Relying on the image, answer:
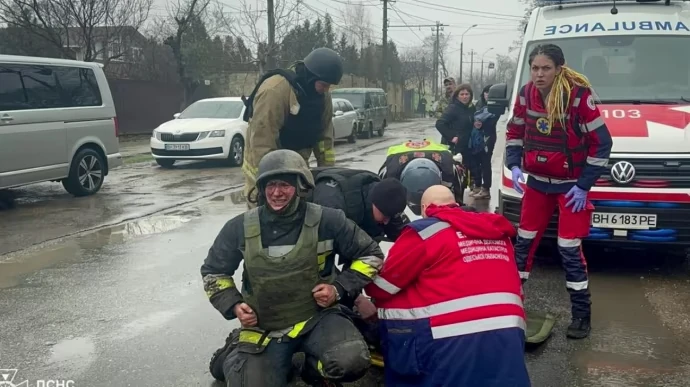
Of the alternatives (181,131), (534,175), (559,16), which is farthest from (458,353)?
(181,131)

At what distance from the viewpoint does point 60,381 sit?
395cm

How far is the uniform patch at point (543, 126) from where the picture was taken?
4.52 meters

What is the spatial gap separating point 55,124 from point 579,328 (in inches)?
321

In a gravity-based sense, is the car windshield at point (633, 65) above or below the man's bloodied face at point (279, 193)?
above

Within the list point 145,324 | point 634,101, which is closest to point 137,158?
point 145,324

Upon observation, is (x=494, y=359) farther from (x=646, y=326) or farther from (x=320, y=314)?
(x=646, y=326)

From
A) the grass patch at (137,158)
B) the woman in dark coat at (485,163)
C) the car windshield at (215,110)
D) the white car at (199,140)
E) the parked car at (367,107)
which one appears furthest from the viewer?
the parked car at (367,107)

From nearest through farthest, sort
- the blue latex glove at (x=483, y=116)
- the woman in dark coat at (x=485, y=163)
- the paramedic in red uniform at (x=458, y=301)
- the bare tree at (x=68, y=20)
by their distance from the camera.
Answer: the paramedic in red uniform at (x=458, y=301)
the blue latex glove at (x=483, y=116)
the woman in dark coat at (x=485, y=163)
the bare tree at (x=68, y=20)

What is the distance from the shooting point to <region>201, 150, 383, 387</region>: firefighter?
3258 mm

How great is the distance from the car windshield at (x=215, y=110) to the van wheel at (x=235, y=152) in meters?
0.73

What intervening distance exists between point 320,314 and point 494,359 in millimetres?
969

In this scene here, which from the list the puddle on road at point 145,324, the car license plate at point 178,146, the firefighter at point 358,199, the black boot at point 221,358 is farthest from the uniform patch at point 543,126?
the car license plate at point 178,146

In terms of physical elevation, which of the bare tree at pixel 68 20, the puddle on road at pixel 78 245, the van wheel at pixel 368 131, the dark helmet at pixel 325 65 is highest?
the bare tree at pixel 68 20

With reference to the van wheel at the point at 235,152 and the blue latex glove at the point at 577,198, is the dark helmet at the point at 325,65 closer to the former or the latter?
the blue latex glove at the point at 577,198
